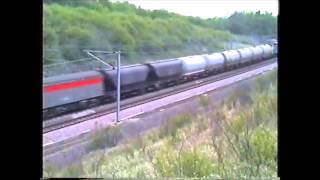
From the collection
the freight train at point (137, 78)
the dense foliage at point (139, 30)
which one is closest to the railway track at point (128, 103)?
the freight train at point (137, 78)

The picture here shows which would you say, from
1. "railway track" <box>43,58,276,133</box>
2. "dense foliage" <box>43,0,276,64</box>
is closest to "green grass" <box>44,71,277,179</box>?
"railway track" <box>43,58,276,133</box>

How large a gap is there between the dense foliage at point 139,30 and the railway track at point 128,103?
177 mm

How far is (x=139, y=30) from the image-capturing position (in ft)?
7.59

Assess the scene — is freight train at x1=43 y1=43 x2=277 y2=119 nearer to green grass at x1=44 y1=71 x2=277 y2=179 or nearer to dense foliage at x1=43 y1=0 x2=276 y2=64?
dense foliage at x1=43 y1=0 x2=276 y2=64

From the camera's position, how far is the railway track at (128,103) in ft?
7.32

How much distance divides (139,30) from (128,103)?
0.38 metres

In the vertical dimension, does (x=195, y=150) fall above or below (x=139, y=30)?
below

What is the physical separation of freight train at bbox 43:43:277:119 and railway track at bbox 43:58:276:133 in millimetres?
25

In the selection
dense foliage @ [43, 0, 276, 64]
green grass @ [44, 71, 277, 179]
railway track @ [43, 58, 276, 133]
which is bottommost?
green grass @ [44, 71, 277, 179]

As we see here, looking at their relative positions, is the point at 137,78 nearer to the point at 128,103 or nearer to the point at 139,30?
the point at 128,103

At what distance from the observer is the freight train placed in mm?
2244

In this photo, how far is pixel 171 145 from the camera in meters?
2.28

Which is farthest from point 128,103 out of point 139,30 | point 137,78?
point 139,30

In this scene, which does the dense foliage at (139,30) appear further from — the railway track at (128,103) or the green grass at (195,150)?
the green grass at (195,150)
